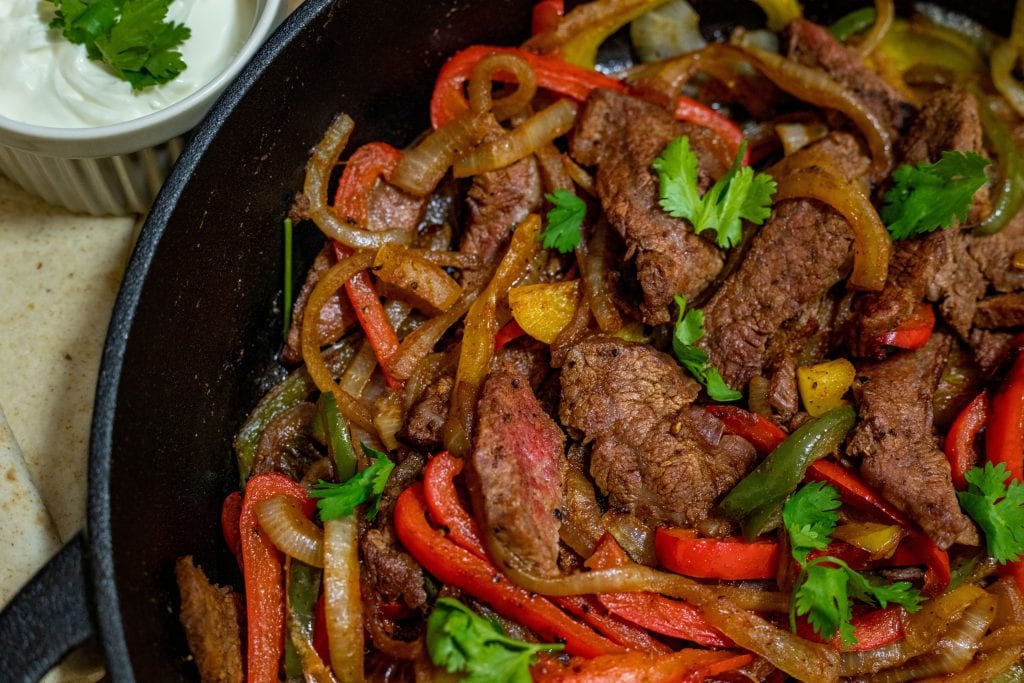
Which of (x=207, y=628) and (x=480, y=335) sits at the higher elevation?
(x=480, y=335)

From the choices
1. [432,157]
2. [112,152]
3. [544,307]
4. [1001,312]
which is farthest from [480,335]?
[1001,312]

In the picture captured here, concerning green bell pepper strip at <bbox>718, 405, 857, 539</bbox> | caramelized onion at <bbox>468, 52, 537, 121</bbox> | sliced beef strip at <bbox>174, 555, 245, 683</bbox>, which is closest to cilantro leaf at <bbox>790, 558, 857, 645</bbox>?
green bell pepper strip at <bbox>718, 405, 857, 539</bbox>

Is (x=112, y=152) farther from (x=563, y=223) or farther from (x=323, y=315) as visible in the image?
(x=563, y=223)

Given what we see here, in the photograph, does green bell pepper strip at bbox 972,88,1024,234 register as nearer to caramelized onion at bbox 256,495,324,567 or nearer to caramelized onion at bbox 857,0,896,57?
caramelized onion at bbox 857,0,896,57

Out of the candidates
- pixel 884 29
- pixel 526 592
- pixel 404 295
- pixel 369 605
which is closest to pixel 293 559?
pixel 369 605

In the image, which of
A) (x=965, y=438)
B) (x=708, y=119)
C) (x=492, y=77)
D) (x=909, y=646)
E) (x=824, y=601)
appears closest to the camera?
(x=824, y=601)

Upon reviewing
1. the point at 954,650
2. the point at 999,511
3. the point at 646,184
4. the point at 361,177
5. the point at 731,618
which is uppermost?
the point at 361,177

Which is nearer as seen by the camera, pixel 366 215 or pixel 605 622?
pixel 605 622
